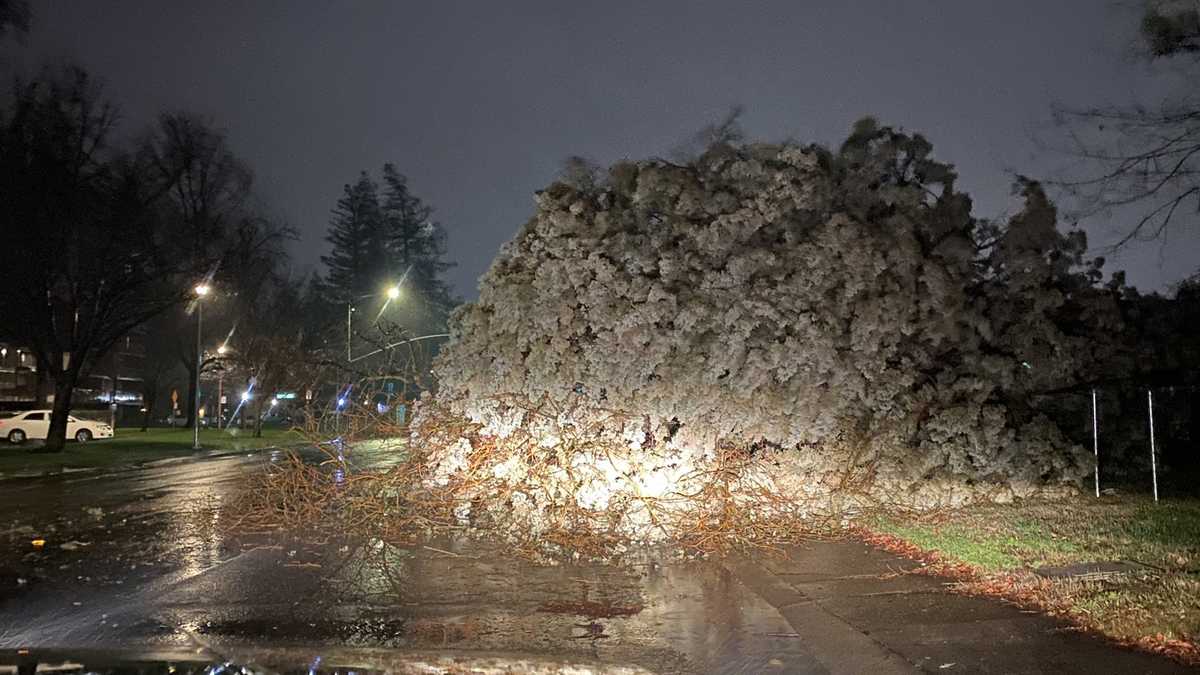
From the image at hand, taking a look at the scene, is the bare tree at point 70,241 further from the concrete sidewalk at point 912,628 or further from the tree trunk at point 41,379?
the concrete sidewalk at point 912,628

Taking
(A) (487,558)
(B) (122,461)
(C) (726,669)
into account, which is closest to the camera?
(C) (726,669)

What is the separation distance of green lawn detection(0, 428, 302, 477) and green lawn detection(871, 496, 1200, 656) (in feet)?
44.2

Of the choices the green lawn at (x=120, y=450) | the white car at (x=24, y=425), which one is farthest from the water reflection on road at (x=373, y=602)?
the white car at (x=24, y=425)

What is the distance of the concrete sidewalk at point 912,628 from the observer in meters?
6.21

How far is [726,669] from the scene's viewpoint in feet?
21.4

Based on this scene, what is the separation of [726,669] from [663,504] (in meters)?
5.28

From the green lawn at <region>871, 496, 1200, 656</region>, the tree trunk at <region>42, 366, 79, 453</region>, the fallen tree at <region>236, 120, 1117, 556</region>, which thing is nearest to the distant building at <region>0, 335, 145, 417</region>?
the tree trunk at <region>42, 366, 79, 453</region>

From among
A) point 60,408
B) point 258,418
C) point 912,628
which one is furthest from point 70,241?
point 912,628

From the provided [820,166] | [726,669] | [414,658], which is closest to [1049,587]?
[726,669]

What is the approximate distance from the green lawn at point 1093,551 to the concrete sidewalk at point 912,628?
35cm

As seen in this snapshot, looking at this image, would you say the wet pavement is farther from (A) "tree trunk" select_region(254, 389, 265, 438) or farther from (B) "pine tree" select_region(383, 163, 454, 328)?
(B) "pine tree" select_region(383, 163, 454, 328)

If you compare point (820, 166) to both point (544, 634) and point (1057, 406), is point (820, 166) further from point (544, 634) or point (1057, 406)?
point (544, 634)

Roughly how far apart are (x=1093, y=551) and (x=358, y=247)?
75.0 meters

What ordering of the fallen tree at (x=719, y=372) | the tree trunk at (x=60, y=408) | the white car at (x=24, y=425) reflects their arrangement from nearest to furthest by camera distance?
the fallen tree at (x=719, y=372) < the tree trunk at (x=60, y=408) < the white car at (x=24, y=425)
